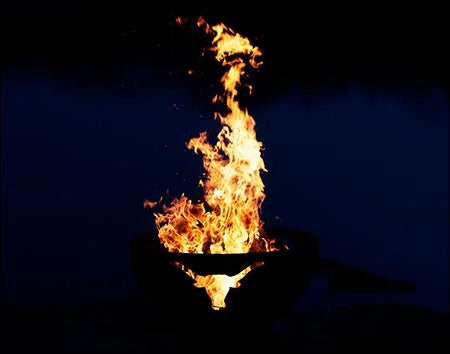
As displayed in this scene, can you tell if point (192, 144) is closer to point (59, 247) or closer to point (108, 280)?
point (108, 280)

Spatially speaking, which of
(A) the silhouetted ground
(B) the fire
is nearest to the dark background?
(A) the silhouetted ground

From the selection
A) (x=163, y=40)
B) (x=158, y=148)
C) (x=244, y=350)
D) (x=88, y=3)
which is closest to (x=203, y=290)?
(x=244, y=350)

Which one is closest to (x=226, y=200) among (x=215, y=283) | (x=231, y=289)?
(x=215, y=283)

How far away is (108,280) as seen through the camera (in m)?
7.62

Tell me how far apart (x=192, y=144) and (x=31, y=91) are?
6.13 meters

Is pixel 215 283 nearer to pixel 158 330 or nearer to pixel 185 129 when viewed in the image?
pixel 158 330

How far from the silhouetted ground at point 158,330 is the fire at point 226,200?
1.02 meters

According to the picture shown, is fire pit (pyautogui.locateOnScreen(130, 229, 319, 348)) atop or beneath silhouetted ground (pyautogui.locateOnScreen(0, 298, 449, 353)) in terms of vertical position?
atop

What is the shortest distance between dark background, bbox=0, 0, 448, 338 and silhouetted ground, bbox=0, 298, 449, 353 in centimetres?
146

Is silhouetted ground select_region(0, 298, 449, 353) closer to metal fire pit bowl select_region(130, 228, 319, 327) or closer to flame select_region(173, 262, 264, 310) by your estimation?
flame select_region(173, 262, 264, 310)

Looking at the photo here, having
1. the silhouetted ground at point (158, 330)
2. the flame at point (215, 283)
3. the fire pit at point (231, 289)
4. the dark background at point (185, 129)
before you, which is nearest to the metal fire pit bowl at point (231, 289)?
the fire pit at point (231, 289)

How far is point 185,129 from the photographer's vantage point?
10.3 m

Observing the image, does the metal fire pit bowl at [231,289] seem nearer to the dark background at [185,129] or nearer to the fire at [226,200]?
the fire at [226,200]

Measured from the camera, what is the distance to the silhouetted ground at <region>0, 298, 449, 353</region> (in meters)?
4.59
